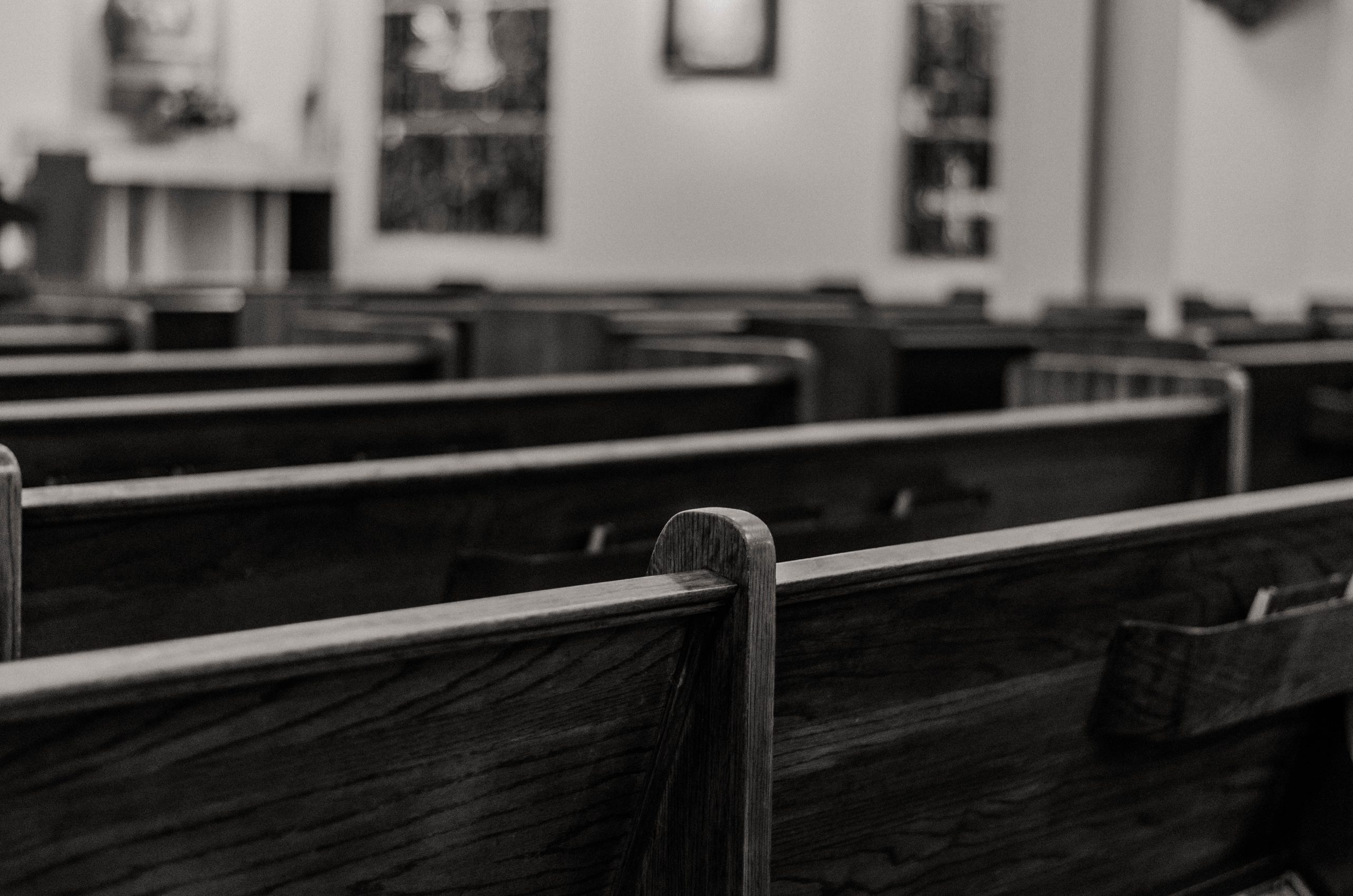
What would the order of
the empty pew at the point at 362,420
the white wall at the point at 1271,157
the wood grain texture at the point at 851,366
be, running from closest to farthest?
1. the empty pew at the point at 362,420
2. the wood grain texture at the point at 851,366
3. the white wall at the point at 1271,157

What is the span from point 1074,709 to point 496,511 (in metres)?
0.65

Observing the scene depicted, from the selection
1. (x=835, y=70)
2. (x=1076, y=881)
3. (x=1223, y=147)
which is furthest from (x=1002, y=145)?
(x=1076, y=881)

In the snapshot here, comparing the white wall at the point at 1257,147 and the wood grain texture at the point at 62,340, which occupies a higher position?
the white wall at the point at 1257,147

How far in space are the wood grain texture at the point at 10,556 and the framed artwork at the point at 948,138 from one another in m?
7.98

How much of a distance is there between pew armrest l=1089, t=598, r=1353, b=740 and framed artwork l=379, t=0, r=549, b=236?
26.4 feet

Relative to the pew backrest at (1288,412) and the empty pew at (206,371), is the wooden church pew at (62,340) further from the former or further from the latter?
the pew backrest at (1288,412)

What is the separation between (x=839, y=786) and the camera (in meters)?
1.00

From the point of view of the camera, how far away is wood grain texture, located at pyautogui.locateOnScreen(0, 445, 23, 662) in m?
0.95

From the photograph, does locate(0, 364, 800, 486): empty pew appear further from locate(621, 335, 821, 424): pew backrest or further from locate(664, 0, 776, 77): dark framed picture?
locate(664, 0, 776, 77): dark framed picture

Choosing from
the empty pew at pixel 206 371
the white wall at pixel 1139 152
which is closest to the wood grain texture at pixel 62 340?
the empty pew at pixel 206 371

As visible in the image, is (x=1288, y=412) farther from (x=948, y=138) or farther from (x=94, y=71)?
(x=94, y=71)

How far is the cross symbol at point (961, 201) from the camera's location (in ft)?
28.4

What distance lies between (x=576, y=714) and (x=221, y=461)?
111cm

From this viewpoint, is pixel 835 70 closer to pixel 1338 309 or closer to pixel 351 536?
pixel 1338 309
